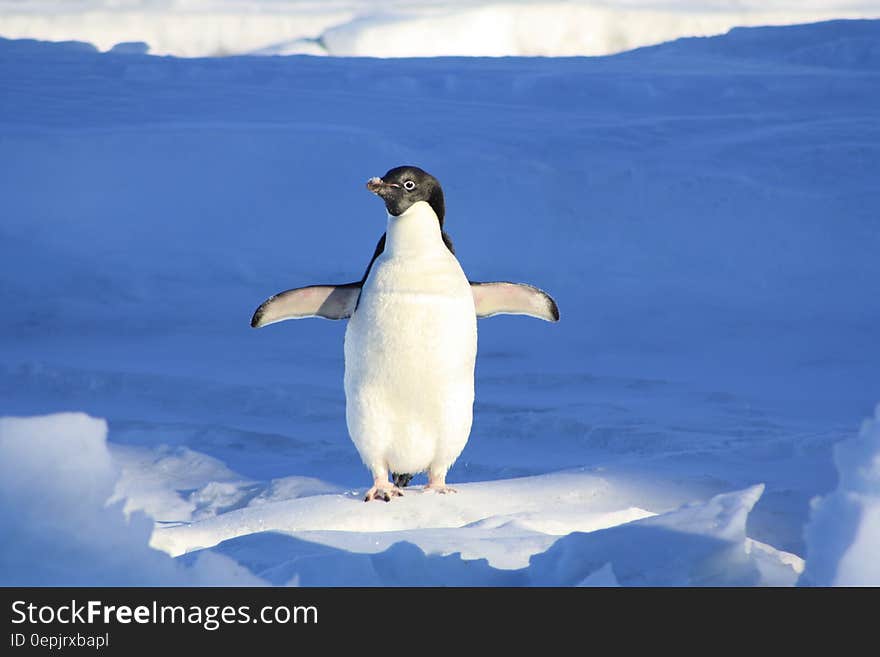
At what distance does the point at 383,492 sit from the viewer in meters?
3.25

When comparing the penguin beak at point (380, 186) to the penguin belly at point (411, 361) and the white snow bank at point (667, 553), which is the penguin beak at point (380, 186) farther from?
the white snow bank at point (667, 553)

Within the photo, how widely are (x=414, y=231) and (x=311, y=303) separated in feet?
1.07

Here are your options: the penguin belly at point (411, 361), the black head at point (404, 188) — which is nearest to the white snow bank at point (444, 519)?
the penguin belly at point (411, 361)

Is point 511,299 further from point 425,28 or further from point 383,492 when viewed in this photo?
point 425,28

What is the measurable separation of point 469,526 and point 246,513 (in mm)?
587

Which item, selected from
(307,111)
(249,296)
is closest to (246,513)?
(249,296)

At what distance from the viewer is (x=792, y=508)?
362 centimetres

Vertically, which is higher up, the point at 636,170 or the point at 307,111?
the point at 307,111

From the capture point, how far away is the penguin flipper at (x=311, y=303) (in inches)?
127

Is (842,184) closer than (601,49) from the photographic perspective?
Yes

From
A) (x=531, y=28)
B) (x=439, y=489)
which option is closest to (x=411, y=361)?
(x=439, y=489)

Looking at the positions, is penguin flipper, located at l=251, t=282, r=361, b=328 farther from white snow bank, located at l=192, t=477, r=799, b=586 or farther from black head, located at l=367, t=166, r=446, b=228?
white snow bank, located at l=192, t=477, r=799, b=586

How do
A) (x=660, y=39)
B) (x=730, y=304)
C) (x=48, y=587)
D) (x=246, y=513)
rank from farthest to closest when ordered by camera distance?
(x=660, y=39), (x=730, y=304), (x=246, y=513), (x=48, y=587)

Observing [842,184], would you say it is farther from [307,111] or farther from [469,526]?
[469,526]
